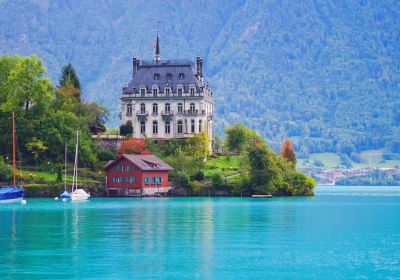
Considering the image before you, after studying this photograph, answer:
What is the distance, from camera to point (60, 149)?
473 feet

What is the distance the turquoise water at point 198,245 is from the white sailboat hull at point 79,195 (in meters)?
26.1

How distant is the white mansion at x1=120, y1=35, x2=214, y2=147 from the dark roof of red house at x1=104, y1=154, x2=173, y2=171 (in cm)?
1716

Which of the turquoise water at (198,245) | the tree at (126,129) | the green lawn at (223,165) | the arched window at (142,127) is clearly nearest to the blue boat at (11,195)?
the turquoise water at (198,245)

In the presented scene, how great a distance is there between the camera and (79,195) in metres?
126

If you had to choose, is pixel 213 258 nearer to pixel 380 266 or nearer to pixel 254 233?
pixel 380 266

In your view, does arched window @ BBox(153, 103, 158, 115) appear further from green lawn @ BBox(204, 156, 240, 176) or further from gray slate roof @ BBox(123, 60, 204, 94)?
green lawn @ BBox(204, 156, 240, 176)

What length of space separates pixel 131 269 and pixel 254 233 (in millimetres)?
Result: 21908

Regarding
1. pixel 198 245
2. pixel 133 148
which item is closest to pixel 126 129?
pixel 133 148

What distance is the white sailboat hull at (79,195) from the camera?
408 feet

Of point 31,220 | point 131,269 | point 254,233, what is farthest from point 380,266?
point 31,220

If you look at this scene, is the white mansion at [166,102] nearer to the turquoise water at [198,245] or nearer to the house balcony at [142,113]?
the house balcony at [142,113]

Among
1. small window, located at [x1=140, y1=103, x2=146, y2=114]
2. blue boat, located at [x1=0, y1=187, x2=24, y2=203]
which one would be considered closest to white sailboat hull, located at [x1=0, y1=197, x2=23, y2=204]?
blue boat, located at [x1=0, y1=187, x2=24, y2=203]

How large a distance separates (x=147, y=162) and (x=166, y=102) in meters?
22.5

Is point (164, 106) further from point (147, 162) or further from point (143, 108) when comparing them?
point (147, 162)
